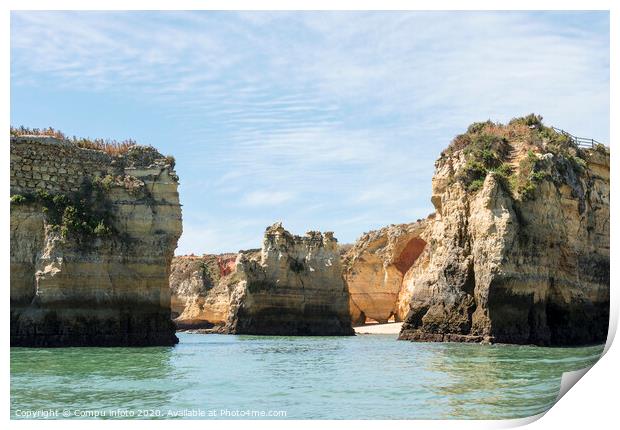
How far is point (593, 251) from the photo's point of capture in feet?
118

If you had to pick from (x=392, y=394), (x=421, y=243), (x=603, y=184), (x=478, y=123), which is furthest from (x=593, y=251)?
(x=421, y=243)

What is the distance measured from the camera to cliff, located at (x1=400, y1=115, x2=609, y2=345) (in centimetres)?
3288

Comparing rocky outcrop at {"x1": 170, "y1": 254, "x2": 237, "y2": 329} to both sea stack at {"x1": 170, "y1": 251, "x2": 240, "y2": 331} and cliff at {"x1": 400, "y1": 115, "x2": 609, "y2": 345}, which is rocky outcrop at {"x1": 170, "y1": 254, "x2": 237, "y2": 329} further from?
cliff at {"x1": 400, "y1": 115, "x2": 609, "y2": 345}

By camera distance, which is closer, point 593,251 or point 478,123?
→ point 593,251

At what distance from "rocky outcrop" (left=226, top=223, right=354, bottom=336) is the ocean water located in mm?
21372

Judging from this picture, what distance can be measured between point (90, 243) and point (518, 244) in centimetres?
1535

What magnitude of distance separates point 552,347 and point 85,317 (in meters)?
15.8

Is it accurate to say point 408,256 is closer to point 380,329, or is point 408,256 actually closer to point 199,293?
point 380,329

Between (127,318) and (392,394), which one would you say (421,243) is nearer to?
(127,318)

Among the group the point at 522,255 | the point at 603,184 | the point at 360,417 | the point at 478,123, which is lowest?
the point at 360,417

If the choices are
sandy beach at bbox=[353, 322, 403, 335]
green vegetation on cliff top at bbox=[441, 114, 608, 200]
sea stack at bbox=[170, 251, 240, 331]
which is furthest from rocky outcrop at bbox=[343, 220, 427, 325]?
green vegetation on cliff top at bbox=[441, 114, 608, 200]

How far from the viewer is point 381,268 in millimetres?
62656

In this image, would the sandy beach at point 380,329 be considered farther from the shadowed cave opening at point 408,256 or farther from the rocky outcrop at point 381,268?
the shadowed cave opening at point 408,256

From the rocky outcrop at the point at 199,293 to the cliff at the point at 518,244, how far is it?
29.2 meters
